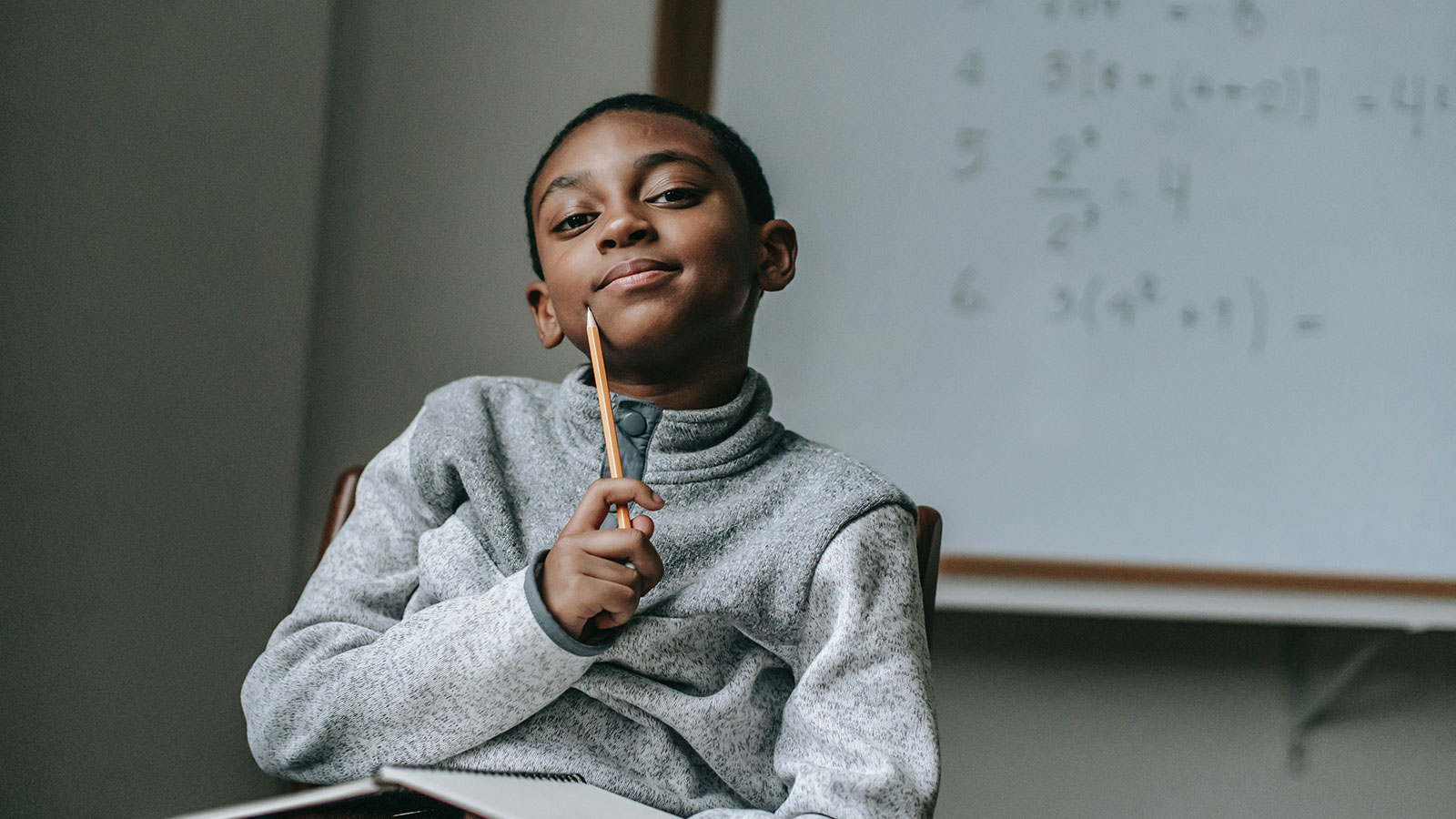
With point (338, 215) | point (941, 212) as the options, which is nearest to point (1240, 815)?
point (941, 212)

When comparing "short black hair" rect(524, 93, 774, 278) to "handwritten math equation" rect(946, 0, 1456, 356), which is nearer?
"short black hair" rect(524, 93, 774, 278)

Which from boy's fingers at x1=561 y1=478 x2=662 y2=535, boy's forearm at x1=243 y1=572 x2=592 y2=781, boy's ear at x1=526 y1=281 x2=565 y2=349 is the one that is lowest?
boy's forearm at x1=243 y1=572 x2=592 y2=781

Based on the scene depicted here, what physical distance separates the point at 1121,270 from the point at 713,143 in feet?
2.02

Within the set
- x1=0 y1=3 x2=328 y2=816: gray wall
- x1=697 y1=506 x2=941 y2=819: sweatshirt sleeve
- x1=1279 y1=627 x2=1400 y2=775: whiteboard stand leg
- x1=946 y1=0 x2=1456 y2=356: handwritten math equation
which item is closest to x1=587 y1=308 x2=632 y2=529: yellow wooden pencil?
x1=697 y1=506 x2=941 y2=819: sweatshirt sleeve

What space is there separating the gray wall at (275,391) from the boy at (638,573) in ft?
0.91

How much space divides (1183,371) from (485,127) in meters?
0.79

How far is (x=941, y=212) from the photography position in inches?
42.7

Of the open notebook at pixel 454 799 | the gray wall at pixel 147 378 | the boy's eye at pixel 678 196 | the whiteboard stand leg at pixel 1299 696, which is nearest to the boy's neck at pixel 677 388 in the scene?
the boy's eye at pixel 678 196

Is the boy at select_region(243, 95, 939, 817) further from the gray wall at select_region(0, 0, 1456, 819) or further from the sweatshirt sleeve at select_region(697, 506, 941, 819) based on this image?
the gray wall at select_region(0, 0, 1456, 819)

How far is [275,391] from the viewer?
3.21ft

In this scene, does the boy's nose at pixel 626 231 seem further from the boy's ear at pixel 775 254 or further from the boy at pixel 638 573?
the boy's ear at pixel 775 254

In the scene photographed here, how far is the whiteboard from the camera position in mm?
1075

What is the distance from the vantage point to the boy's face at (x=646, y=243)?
0.59 metres

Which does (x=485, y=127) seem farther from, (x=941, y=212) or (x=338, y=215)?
(x=941, y=212)
